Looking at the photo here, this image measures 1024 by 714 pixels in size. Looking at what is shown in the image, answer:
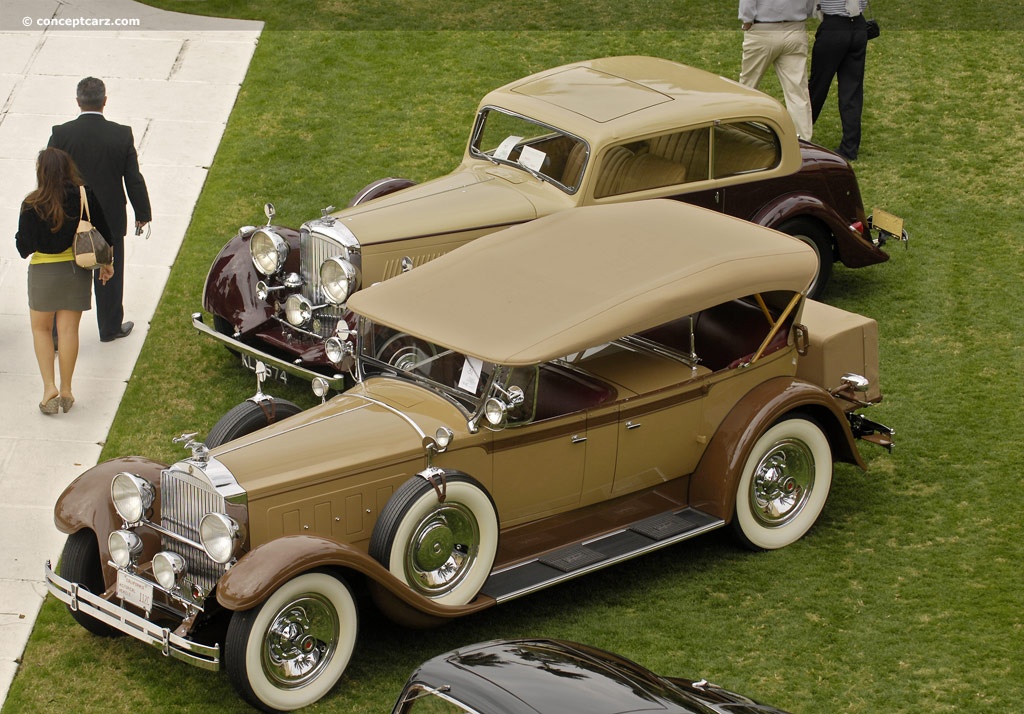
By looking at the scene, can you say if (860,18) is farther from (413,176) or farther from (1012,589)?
(1012,589)

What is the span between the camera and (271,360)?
Result: 9.09 m

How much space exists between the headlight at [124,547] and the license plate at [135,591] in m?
0.09

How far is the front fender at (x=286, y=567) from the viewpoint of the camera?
604cm

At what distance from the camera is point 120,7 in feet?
51.9

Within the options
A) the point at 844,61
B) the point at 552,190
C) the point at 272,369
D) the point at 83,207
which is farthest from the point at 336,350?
the point at 844,61

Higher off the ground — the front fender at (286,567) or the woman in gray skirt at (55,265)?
the woman in gray skirt at (55,265)

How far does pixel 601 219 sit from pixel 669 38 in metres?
8.01

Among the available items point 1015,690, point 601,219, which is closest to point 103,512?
point 601,219

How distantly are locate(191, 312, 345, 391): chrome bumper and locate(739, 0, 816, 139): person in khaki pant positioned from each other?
566cm

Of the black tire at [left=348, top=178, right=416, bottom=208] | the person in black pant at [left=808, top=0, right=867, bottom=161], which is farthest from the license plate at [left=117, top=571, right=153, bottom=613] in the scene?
the person in black pant at [left=808, top=0, right=867, bottom=161]

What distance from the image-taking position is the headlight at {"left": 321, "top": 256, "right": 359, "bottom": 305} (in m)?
9.16

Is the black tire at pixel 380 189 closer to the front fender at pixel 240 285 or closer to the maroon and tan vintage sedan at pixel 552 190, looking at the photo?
the maroon and tan vintage sedan at pixel 552 190

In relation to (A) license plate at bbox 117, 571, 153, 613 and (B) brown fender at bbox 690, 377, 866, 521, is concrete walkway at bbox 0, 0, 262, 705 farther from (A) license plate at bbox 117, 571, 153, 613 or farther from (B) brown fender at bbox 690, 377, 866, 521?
(B) brown fender at bbox 690, 377, 866, 521

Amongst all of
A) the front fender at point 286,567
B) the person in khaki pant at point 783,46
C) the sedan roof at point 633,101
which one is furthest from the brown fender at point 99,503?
the person in khaki pant at point 783,46
